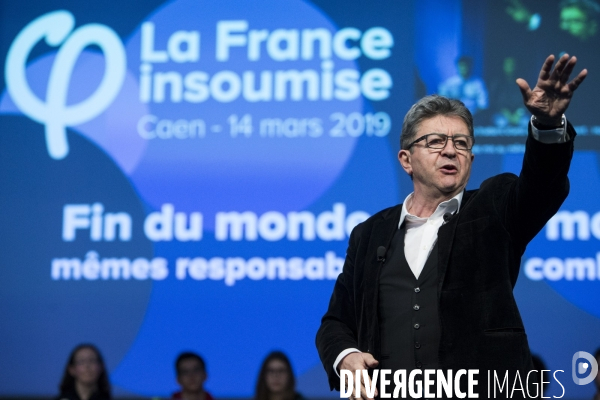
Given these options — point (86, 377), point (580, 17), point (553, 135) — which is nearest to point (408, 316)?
point (553, 135)

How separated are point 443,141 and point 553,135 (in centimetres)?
36

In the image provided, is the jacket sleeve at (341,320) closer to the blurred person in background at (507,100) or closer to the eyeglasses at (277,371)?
the eyeglasses at (277,371)

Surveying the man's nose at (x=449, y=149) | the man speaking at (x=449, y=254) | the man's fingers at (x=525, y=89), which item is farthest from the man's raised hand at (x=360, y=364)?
the man's fingers at (x=525, y=89)

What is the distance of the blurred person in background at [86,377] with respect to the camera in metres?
4.30

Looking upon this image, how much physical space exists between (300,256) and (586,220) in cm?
184

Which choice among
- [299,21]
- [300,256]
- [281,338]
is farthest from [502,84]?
[281,338]

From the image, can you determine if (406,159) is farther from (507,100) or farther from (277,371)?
(507,100)

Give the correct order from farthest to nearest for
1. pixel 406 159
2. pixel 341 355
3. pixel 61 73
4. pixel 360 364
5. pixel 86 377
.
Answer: pixel 61 73, pixel 86 377, pixel 406 159, pixel 341 355, pixel 360 364

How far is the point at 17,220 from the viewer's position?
200 inches

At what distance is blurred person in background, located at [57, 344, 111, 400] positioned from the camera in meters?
4.30

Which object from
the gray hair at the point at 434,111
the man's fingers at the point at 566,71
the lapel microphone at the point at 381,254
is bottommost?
the lapel microphone at the point at 381,254

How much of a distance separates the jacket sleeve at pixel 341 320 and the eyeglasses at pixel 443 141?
0.31m

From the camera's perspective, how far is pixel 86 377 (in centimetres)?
432

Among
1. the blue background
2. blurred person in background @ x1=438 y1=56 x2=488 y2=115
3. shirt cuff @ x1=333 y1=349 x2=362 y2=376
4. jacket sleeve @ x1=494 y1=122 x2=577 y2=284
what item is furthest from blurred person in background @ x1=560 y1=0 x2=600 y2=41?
shirt cuff @ x1=333 y1=349 x2=362 y2=376
